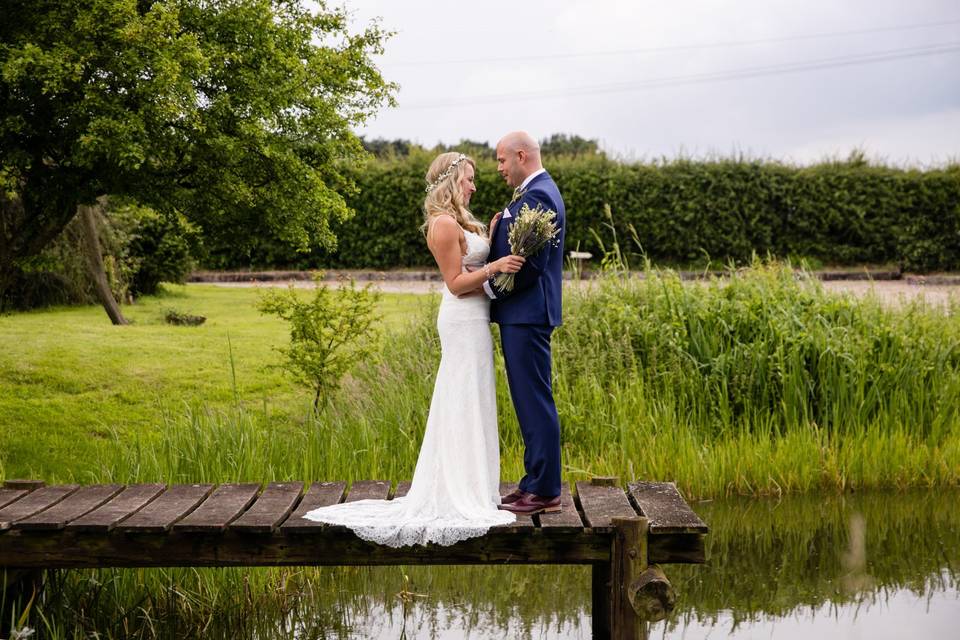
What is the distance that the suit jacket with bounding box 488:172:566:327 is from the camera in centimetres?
529

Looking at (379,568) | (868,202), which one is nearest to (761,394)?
(379,568)

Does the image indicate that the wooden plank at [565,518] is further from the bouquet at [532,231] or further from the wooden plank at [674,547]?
the bouquet at [532,231]

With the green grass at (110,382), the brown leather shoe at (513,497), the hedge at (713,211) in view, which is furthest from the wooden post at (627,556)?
the hedge at (713,211)

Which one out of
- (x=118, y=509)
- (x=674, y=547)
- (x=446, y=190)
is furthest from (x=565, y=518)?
(x=118, y=509)

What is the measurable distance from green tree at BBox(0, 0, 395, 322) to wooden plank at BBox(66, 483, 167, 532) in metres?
2.80

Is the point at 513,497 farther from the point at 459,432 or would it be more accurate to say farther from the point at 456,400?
the point at 456,400

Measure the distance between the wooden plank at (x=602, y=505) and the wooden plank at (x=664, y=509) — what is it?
0.08 metres

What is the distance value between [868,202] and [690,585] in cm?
2245

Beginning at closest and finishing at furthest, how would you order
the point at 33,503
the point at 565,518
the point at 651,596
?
the point at 651,596
the point at 565,518
the point at 33,503

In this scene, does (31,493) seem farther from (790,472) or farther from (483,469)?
(790,472)

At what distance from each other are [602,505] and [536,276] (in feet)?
4.45

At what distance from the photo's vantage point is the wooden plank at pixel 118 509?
205 inches

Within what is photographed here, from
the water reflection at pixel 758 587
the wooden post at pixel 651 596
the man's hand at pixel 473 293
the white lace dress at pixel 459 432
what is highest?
the man's hand at pixel 473 293

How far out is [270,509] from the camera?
5590mm
